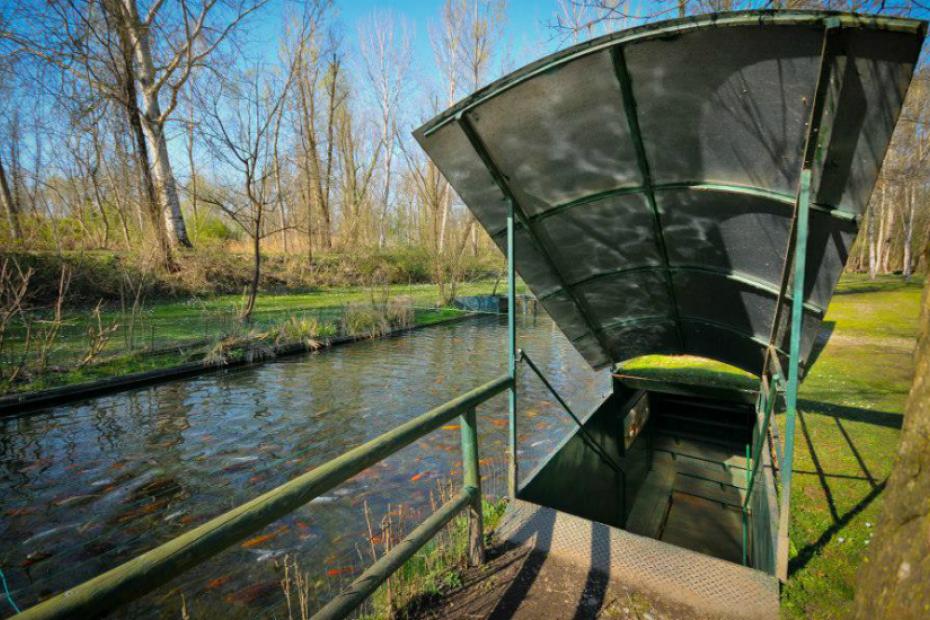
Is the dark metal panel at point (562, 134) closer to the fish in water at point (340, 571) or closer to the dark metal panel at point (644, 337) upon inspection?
the dark metal panel at point (644, 337)

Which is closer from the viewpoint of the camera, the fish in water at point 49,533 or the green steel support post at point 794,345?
the green steel support post at point 794,345

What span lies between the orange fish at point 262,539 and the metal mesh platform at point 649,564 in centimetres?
270

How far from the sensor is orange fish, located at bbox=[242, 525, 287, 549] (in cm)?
434

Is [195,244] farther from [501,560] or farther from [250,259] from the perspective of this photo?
[501,560]

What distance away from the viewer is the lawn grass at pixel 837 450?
250 centimetres

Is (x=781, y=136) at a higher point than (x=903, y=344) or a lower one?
higher

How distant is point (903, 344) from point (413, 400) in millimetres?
10376

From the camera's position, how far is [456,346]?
45.3 feet

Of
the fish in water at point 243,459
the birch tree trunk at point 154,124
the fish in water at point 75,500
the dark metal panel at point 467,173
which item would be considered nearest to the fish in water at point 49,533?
the fish in water at point 75,500

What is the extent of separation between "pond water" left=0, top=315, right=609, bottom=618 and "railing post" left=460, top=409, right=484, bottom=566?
5.38ft

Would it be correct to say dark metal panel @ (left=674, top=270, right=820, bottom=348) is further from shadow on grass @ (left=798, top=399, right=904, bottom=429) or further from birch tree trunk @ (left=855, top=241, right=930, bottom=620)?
birch tree trunk @ (left=855, top=241, right=930, bottom=620)

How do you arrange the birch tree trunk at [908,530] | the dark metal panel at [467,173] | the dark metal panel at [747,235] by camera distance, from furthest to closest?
the dark metal panel at [467,173] < the dark metal panel at [747,235] < the birch tree trunk at [908,530]

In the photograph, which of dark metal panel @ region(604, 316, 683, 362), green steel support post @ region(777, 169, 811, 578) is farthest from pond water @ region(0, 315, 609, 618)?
green steel support post @ region(777, 169, 811, 578)

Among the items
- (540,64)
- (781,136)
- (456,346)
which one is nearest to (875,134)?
(781,136)
